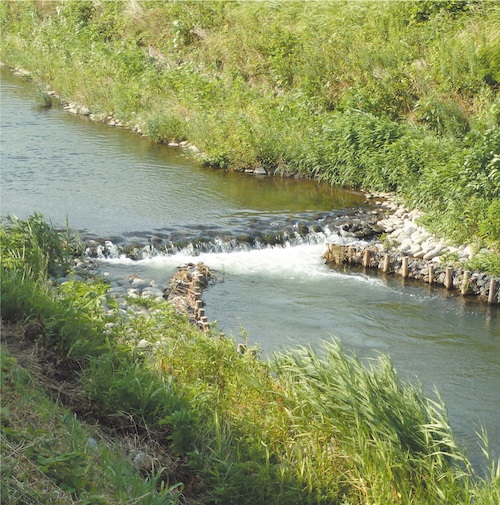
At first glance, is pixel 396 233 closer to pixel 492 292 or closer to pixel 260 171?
pixel 492 292

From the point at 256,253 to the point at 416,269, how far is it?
106 inches

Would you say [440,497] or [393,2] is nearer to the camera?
[440,497]

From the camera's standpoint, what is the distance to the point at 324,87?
20.0m

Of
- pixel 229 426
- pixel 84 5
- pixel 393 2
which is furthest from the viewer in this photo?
pixel 84 5

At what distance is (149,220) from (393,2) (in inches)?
440

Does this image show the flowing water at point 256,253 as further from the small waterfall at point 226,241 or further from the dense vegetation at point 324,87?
the dense vegetation at point 324,87

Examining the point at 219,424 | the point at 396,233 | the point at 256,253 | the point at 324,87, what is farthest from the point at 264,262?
the point at 324,87

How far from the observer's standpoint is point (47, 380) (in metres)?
6.61

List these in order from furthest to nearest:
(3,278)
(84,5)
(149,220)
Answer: (84,5)
(149,220)
(3,278)

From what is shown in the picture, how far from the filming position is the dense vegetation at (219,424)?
17.1 feet

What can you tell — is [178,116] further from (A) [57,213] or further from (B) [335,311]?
(B) [335,311]

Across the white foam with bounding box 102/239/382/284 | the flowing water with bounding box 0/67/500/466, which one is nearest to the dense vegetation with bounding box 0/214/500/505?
the flowing water with bounding box 0/67/500/466

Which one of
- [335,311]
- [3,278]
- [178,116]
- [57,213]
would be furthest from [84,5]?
[3,278]

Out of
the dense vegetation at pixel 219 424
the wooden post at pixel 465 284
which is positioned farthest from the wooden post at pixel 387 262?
the dense vegetation at pixel 219 424
